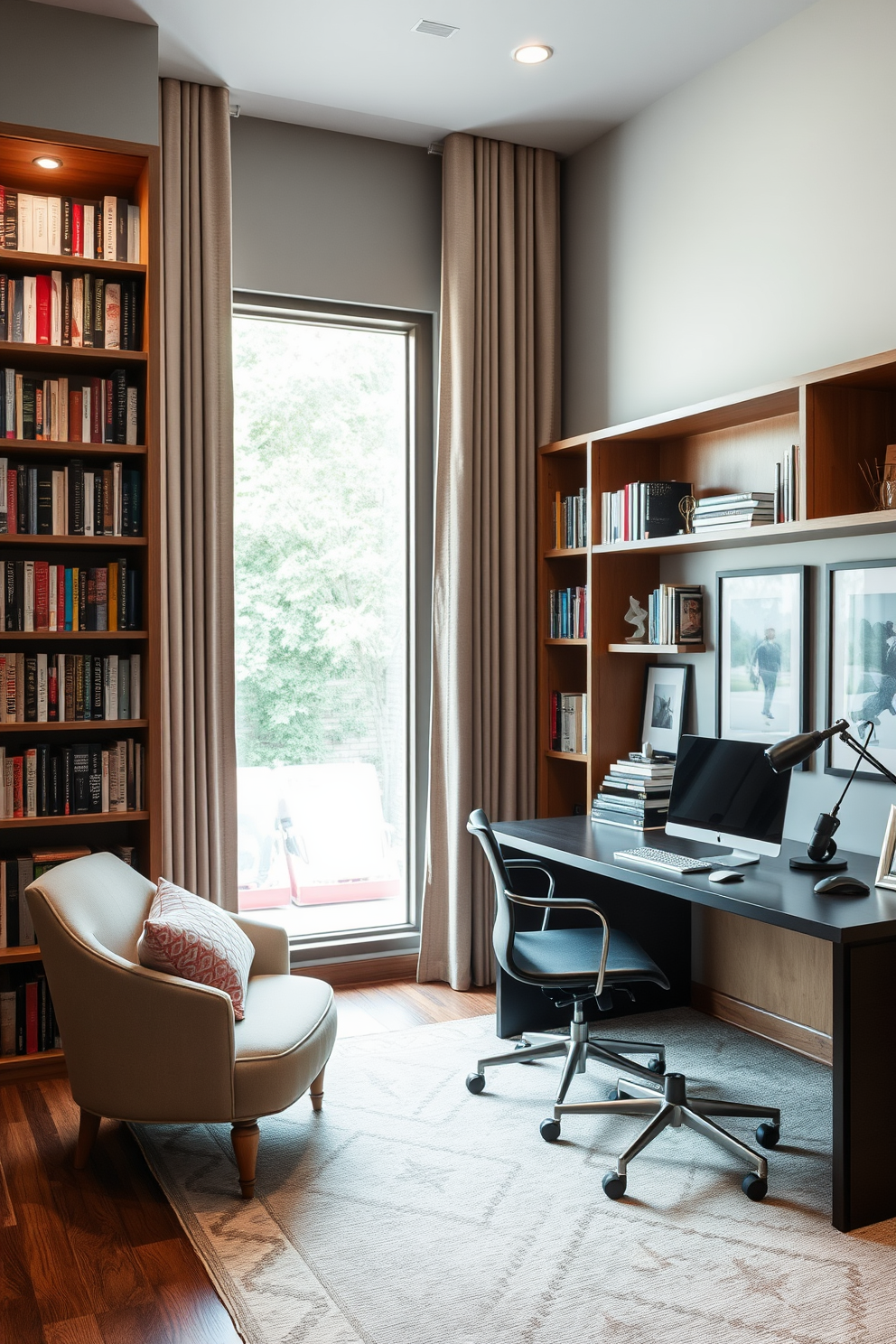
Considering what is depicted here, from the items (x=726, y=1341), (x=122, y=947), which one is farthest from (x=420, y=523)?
(x=726, y=1341)

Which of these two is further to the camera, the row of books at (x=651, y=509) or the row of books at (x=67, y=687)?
the row of books at (x=651, y=509)

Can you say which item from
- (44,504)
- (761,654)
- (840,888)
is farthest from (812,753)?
(44,504)

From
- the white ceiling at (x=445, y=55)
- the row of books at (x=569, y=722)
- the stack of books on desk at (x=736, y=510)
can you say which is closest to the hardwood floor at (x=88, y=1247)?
the row of books at (x=569, y=722)

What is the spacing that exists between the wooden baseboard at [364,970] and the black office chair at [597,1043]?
3.80 ft

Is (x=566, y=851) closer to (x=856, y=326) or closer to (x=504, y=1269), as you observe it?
(x=504, y=1269)

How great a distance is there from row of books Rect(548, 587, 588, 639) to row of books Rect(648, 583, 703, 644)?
0.39m

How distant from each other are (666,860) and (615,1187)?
886 millimetres

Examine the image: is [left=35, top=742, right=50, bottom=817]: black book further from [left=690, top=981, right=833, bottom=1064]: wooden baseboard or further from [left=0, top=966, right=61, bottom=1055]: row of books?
[left=690, top=981, right=833, bottom=1064]: wooden baseboard

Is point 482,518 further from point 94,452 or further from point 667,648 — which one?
point 94,452

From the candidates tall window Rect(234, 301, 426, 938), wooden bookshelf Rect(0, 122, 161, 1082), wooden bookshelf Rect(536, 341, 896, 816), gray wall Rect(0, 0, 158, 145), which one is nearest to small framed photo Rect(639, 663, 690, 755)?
wooden bookshelf Rect(536, 341, 896, 816)

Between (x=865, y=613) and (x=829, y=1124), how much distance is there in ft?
4.64

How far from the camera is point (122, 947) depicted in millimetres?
2947

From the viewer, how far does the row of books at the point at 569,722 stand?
4.34 meters

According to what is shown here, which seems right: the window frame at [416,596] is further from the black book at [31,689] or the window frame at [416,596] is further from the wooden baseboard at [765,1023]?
the black book at [31,689]
